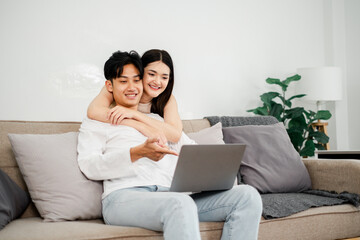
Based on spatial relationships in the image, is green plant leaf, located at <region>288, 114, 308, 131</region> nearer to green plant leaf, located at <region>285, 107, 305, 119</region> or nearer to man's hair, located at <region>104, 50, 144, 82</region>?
green plant leaf, located at <region>285, 107, 305, 119</region>

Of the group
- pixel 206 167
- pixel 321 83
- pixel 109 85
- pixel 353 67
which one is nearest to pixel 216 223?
pixel 206 167

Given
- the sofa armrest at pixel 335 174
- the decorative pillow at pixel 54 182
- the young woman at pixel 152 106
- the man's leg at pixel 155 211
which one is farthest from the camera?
the sofa armrest at pixel 335 174

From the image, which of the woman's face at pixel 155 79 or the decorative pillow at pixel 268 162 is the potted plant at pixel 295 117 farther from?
the woman's face at pixel 155 79

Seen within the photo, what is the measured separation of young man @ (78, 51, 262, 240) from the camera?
4.58 ft

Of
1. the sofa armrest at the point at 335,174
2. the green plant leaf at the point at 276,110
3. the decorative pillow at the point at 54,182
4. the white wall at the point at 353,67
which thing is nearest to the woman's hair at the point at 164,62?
the decorative pillow at the point at 54,182

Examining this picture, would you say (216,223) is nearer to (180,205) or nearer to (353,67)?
(180,205)

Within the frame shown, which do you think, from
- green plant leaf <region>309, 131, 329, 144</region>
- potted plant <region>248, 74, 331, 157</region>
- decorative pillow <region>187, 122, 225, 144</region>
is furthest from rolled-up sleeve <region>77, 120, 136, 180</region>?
green plant leaf <region>309, 131, 329, 144</region>

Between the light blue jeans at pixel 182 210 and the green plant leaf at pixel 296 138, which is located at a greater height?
the light blue jeans at pixel 182 210

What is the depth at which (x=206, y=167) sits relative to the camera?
1.49 metres

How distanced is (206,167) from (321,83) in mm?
2484

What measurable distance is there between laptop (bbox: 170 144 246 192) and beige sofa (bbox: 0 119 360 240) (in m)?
0.19

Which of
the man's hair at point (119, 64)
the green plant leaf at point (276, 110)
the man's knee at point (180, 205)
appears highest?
the man's hair at point (119, 64)

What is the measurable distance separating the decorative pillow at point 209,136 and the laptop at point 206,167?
666mm

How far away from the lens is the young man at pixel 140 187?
4.58 ft
